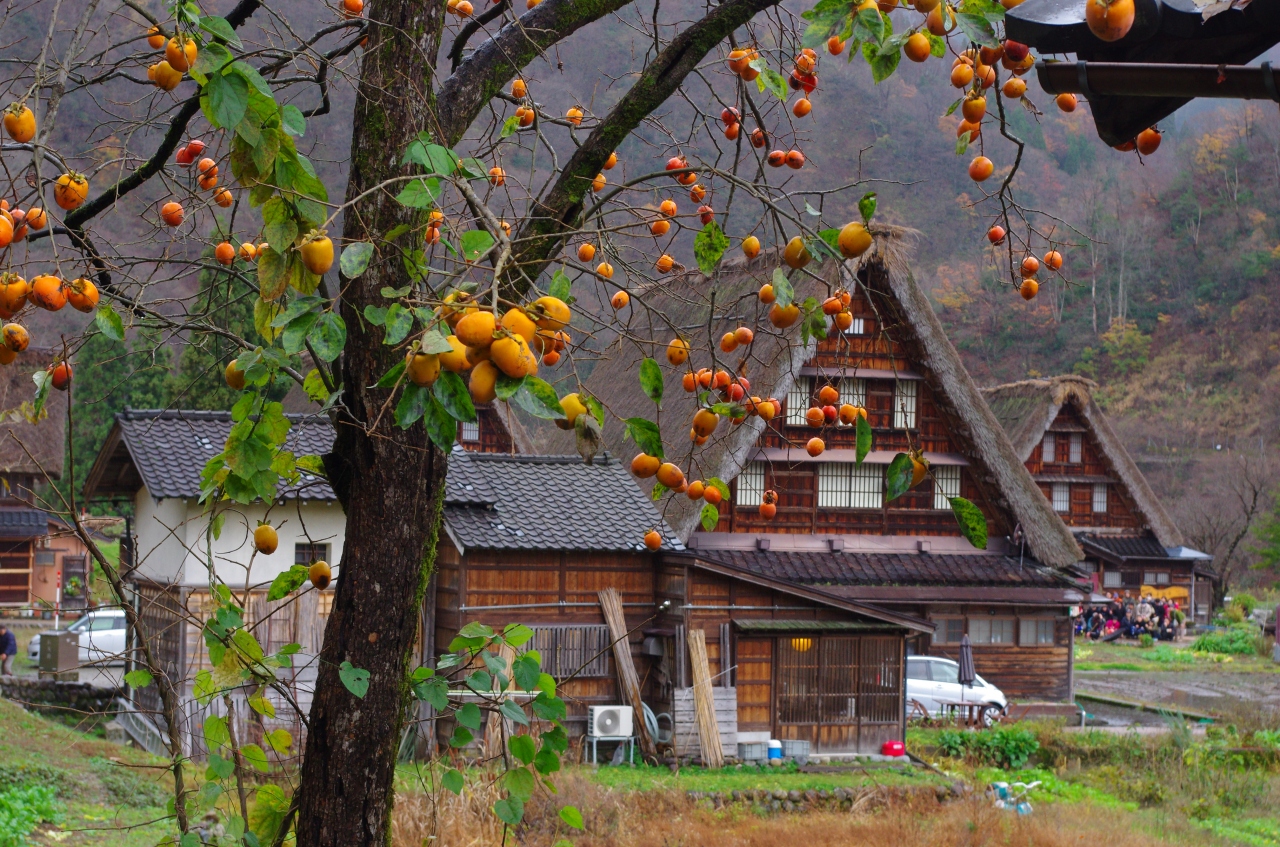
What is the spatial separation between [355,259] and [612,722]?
36.8 feet

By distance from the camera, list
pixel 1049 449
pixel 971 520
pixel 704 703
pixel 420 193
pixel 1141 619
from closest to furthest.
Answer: pixel 420 193 → pixel 971 520 → pixel 704 703 → pixel 1049 449 → pixel 1141 619

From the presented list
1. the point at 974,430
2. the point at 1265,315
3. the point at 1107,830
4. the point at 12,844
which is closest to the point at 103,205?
the point at 12,844

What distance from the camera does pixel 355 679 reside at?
244 cm

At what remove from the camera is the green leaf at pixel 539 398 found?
1707 millimetres

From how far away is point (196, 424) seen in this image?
1381 cm

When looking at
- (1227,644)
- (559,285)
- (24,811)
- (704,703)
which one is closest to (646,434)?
(559,285)

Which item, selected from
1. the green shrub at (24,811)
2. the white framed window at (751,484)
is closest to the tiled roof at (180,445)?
the green shrub at (24,811)

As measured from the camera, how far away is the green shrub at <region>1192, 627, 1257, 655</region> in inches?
1041

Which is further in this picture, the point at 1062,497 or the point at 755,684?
the point at 1062,497

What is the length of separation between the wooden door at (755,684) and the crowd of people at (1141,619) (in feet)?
58.9

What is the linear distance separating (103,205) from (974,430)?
588 inches

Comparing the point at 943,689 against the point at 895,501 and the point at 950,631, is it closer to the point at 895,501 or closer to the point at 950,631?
the point at 950,631

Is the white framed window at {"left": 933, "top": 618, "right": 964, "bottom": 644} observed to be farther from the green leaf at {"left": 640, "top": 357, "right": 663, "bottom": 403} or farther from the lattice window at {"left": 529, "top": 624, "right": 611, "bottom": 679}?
the green leaf at {"left": 640, "top": 357, "right": 663, "bottom": 403}

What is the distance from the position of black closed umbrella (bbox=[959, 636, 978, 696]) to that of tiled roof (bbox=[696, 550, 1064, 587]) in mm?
1058
